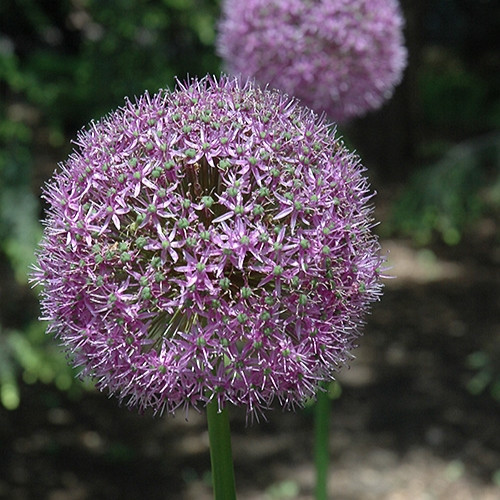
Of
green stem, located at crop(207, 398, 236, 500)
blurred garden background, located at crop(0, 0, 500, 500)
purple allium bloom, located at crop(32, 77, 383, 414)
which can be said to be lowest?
green stem, located at crop(207, 398, 236, 500)

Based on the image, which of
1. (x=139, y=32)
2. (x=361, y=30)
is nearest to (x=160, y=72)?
(x=139, y=32)

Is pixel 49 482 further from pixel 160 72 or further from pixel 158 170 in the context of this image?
pixel 158 170

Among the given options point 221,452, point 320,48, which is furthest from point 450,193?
point 221,452

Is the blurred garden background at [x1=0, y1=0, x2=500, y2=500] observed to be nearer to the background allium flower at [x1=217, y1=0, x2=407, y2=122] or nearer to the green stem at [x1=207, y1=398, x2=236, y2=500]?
the background allium flower at [x1=217, y1=0, x2=407, y2=122]

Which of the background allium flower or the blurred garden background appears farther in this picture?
the blurred garden background

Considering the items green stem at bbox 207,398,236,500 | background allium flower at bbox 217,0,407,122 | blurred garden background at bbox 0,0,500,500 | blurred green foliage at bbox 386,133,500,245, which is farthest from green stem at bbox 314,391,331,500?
blurred green foliage at bbox 386,133,500,245

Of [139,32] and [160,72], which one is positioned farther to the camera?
[139,32]
